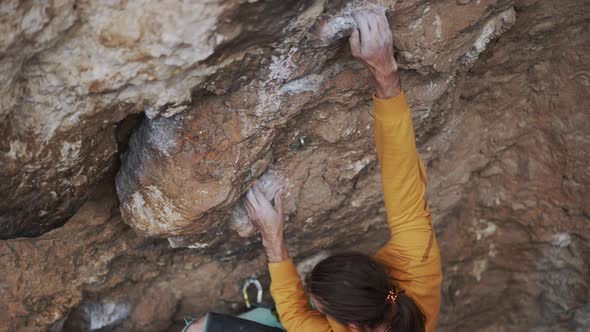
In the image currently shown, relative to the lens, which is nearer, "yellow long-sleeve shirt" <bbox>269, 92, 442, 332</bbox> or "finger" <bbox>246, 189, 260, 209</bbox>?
"yellow long-sleeve shirt" <bbox>269, 92, 442, 332</bbox>

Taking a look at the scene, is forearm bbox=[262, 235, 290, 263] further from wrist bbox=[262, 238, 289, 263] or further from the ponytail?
the ponytail

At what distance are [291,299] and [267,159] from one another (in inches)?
17.2

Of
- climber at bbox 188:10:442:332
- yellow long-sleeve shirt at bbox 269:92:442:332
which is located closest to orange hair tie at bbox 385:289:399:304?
climber at bbox 188:10:442:332

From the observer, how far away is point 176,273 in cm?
205

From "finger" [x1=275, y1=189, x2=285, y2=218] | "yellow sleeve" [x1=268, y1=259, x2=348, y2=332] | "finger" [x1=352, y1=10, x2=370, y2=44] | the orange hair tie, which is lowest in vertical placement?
"yellow sleeve" [x1=268, y1=259, x2=348, y2=332]

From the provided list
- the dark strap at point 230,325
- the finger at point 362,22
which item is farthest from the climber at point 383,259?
the dark strap at point 230,325

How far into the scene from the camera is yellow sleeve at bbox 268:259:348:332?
1.65 metres

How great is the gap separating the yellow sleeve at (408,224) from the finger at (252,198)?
1.28 feet

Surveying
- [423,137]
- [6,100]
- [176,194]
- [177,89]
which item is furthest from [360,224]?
[6,100]

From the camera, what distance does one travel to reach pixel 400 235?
5.14ft

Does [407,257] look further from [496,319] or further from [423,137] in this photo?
[496,319]

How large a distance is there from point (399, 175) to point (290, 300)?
52 centimetres

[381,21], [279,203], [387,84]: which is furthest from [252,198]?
[381,21]

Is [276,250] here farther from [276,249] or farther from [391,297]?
[391,297]
